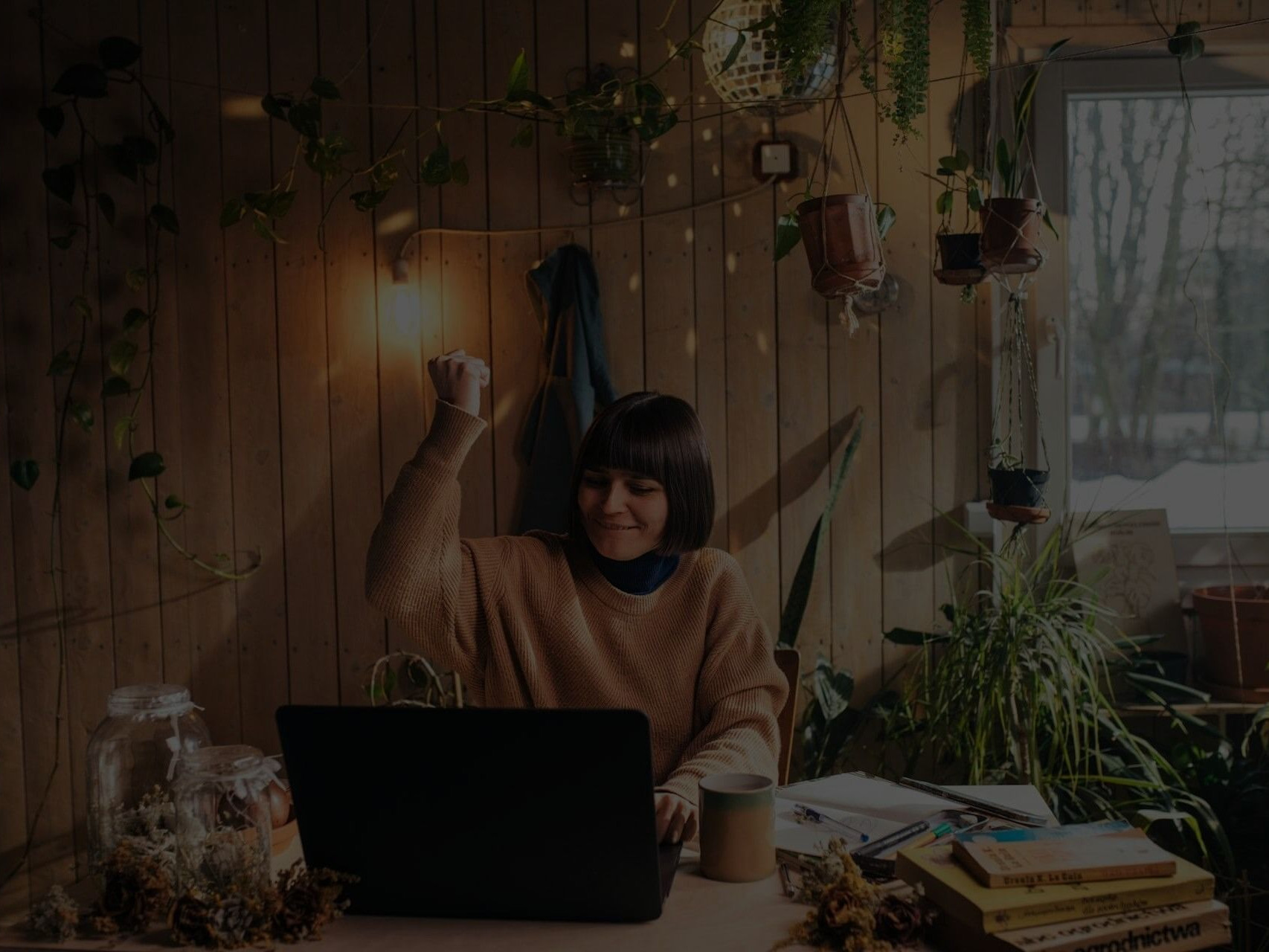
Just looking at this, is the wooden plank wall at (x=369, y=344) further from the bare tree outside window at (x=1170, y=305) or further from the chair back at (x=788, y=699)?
the chair back at (x=788, y=699)

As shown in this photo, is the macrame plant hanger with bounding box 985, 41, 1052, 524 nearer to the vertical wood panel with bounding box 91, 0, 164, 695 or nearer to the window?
the window

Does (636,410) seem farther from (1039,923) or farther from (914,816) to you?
(1039,923)

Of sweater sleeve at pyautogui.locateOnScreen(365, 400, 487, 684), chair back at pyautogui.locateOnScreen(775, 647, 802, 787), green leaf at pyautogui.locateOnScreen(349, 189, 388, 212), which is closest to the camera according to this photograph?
sweater sleeve at pyautogui.locateOnScreen(365, 400, 487, 684)

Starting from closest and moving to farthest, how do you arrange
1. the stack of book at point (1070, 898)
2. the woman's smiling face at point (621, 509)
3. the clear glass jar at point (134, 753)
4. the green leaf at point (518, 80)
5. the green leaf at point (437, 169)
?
the stack of book at point (1070, 898) < the clear glass jar at point (134, 753) < the woman's smiling face at point (621, 509) < the green leaf at point (518, 80) < the green leaf at point (437, 169)

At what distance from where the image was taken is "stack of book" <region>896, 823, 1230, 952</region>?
3.42 feet

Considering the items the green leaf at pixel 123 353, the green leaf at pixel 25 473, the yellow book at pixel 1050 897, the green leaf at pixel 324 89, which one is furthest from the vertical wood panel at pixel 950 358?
the green leaf at pixel 25 473

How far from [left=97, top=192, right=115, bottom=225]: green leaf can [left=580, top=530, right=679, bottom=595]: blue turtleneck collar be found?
172cm

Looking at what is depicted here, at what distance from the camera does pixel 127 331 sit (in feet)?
9.36

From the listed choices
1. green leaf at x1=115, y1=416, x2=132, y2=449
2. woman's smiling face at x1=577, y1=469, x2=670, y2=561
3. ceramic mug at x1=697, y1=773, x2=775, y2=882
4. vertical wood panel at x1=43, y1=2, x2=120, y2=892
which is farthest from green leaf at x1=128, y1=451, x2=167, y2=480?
ceramic mug at x1=697, y1=773, x2=775, y2=882

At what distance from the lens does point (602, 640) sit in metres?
1.71

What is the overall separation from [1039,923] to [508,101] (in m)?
1.96

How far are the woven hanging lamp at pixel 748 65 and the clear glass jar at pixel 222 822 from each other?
167 centimetres

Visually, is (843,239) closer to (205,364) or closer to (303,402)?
(303,402)

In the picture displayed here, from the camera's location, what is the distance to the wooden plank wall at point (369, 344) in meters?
2.83
